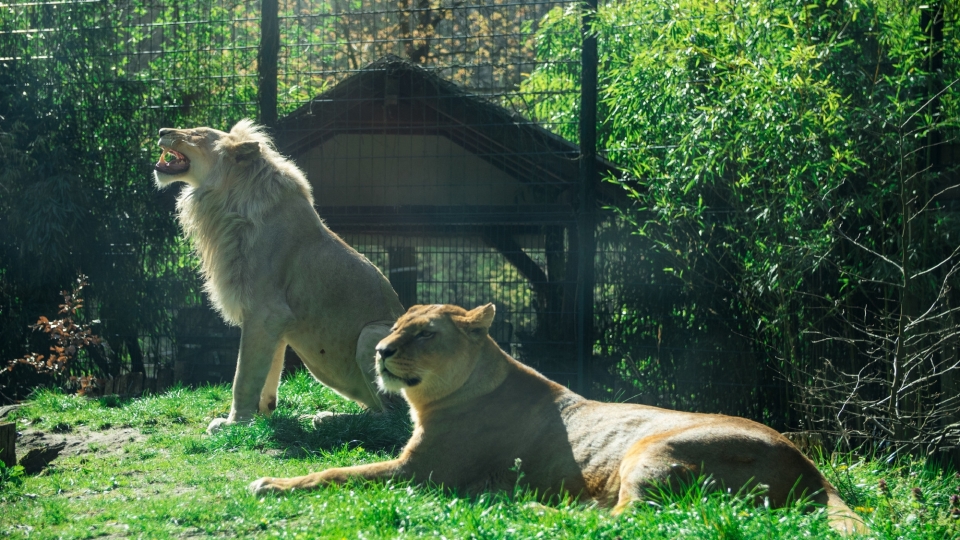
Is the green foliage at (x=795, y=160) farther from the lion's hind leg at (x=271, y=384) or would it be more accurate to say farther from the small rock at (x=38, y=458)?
the small rock at (x=38, y=458)

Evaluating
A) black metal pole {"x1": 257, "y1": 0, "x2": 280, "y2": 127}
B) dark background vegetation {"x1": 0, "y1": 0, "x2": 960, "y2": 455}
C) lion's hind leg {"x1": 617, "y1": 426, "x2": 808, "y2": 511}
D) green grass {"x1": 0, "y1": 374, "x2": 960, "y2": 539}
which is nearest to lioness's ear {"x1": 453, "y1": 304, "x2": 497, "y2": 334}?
green grass {"x1": 0, "y1": 374, "x2": 960, "y2": 539}

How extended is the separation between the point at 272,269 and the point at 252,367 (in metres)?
A: 0.71

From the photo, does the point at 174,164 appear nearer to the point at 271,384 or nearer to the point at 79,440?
the point at 271,384

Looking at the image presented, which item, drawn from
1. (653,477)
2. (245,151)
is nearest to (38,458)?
(245,151)

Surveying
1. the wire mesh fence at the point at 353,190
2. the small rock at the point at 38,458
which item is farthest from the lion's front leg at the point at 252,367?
the wire mesh fence at the point at 353,190

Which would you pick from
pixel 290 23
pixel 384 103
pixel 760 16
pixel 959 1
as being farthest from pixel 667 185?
pixel 290 23

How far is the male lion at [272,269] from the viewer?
6387 mm

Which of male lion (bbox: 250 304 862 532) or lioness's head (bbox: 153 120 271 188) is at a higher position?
lioness's head (bbox: 153 120 271 188)

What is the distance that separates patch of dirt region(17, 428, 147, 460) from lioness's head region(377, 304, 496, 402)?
257cm

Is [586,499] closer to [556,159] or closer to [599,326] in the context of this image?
[599,326]

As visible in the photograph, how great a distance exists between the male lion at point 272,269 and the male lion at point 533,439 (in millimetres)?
1737

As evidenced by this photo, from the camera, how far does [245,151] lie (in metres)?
6.56

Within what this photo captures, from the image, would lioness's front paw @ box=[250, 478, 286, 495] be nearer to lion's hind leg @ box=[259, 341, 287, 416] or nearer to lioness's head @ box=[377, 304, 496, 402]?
lioness's head @ box=[377, 304, 496, 402]

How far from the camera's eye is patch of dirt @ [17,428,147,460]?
20.0 feet
